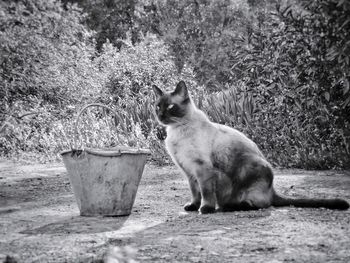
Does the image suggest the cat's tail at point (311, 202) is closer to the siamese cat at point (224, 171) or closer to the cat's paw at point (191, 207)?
the siamese cat at point (224, 171)

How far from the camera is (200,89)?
13922 millimetres

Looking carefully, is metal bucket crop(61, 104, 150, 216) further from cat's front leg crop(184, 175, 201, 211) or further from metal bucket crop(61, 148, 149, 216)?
cat's front leg crop(184, 175, 201, 211)

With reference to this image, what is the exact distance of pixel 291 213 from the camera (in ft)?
17.7

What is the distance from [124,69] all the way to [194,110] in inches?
390

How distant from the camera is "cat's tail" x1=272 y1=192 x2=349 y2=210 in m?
5.41

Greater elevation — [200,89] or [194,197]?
[200,89]

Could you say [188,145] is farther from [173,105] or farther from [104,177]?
[104,177]

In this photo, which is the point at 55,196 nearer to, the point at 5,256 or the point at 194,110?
the point at 194,110

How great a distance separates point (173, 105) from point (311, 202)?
169 cm

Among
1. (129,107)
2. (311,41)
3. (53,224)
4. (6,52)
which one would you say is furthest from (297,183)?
(129,107)

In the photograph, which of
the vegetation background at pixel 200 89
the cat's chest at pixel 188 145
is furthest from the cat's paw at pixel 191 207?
the vegetation background at pixel 200 89

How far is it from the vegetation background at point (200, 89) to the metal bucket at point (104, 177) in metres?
0.48

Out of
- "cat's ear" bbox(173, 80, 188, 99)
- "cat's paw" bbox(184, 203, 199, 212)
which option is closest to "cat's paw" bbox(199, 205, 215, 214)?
"cat's paw" bbox(184, 203, 199, 212)

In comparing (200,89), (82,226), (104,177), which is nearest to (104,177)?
(104,177)
